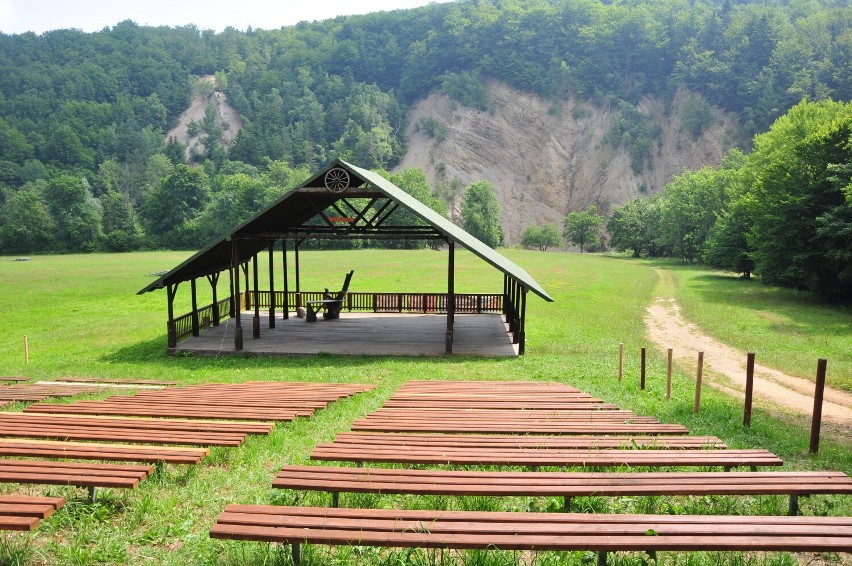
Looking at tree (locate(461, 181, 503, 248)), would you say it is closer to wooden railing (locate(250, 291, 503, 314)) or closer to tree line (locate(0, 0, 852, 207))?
tree line (locate(0, 0, 852, 207))

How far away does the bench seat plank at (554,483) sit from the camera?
4039mm

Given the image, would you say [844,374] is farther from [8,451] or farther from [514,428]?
[8,451]

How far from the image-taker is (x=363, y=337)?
19266mm

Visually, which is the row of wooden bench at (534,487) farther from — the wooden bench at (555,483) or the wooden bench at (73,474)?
the wooden bench at (73,474)

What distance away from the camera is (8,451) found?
208 inches

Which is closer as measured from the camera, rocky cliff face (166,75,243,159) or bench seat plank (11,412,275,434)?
bench seat plank (11,412,275,434)

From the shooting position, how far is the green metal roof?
1588 centimetres

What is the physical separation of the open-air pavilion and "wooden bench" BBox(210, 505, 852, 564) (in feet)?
39.3

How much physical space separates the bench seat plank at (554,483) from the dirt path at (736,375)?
669cm

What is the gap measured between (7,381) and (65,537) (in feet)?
37.9

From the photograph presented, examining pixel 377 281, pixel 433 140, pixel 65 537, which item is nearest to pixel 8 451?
pixel 65 537

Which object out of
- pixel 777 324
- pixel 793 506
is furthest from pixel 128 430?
pixel 777 324

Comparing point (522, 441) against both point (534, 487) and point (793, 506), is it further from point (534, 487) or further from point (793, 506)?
point (793, 506)

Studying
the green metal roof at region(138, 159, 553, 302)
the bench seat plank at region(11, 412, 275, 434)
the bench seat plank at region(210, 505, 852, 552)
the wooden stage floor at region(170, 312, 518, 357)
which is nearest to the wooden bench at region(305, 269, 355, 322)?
the wooden stage floor at region(170, 312, 518, 357)
